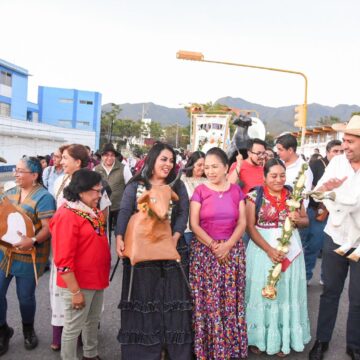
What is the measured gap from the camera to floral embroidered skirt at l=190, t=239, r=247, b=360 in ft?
11.1

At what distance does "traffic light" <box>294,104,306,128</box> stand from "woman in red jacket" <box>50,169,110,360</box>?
33.8 feet

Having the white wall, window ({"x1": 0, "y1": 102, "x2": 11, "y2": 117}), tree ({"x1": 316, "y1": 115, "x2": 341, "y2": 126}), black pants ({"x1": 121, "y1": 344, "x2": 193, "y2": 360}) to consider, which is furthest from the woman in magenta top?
tree ({"x1": 316, "y1": 115, "x2": 341, "y2": 126})

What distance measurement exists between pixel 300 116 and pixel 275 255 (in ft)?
31.5

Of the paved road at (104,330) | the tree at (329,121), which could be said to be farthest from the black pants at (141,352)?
the tree at (329,121)

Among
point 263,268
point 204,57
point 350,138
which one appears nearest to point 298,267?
point 263,268

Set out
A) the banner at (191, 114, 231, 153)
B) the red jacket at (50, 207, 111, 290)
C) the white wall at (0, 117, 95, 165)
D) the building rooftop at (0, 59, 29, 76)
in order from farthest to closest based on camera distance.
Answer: the building rooftop at (0, 59, 29, 76), the white wall at (0, 117, 95, 165), the banner at (191, 114, 231, 153), the red jacket at (50, 207, 111, 290)

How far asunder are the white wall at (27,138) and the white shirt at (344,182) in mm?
24296

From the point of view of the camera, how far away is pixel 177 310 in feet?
10.8

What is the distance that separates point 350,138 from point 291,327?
184 centimetres

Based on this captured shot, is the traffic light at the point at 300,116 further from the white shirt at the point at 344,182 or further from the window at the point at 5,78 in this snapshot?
the window at the point at 5,78

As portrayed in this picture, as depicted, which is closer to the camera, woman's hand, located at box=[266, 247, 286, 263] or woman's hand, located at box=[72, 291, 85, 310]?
woman's hand, located at box=[72, 291, 85, 310]

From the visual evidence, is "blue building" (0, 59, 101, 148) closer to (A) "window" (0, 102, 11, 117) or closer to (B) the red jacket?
(A) "window" (0, 102, 11, 117)

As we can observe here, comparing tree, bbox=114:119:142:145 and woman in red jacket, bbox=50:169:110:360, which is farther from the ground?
tree, bbox=114:119:142:145

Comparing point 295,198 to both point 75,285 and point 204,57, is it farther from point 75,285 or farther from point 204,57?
point 204,57
